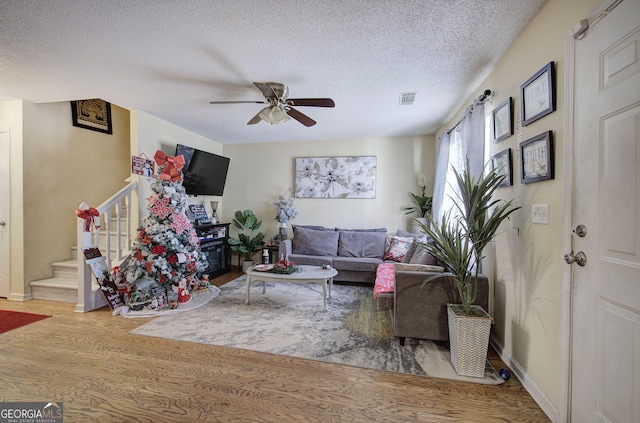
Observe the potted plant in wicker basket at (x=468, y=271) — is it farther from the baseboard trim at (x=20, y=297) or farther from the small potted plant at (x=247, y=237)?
the baseboard trim at (x=20, y=297)

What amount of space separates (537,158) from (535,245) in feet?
1.86

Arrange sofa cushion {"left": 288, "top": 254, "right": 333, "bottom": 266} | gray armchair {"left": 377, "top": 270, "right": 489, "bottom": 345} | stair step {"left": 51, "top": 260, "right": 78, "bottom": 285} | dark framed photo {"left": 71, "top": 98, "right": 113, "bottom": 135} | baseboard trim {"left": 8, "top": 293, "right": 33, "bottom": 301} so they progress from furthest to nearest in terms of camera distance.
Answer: sofa cushion {"left": 288, "top": 254, "right": 333, "bottom": 266}
dark framed photo {"left": 71, "top": 98, "right": 113, "bottom": 135}
stair step {"left": 51, "top": 260, "right": 78, "bottom": 285}
baseboard trim {"left": 8, "top": 293, "right": 33, "bottom": 301}
gray armchair {"left": 377, "top": 270, "right": 489, "bottom": 345}

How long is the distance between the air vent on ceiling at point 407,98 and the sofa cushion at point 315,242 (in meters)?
2.30

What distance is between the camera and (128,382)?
5.82ft

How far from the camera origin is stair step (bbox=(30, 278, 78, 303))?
10.7 ft

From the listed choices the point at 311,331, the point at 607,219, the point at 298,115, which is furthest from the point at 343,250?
the point at 607,219

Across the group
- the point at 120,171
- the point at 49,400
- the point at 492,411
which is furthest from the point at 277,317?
the point at 120,171

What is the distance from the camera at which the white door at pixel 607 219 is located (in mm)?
1095

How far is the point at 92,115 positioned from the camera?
13.8 ft

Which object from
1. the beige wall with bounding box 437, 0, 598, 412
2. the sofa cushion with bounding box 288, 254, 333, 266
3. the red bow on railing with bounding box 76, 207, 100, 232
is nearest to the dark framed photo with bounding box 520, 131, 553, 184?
the beige wall with bounding box 437, 0, 598, 412

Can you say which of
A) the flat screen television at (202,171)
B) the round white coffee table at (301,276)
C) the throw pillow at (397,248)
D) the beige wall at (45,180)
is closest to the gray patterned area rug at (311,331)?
the round white coffee table at (301,276)

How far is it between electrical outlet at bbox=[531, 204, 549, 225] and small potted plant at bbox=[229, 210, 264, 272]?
4.06 meters

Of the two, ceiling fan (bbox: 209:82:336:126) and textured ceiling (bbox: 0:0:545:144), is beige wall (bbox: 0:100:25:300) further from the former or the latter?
ceiling fan (bbox: 209:82:336:126)

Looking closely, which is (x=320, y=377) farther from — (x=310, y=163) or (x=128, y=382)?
(x=310, y=163)
